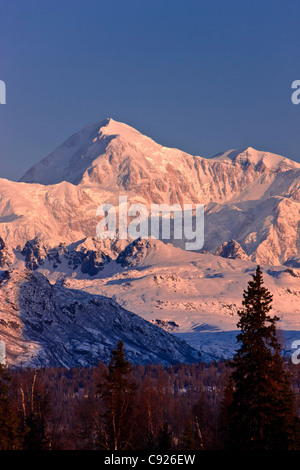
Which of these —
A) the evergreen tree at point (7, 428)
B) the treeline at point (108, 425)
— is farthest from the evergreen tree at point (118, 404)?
the evergreen tree at point (7, 428)

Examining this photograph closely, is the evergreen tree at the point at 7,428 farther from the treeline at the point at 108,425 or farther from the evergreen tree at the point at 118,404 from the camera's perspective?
the evergreen tree at the point at 118,404

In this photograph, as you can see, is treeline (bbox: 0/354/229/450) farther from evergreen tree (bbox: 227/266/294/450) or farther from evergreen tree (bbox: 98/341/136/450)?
evergreen tree (bbox: 227/266/294/450)

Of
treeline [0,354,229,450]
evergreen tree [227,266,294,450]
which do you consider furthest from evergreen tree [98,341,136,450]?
evergreen tree [227,266,294,450]

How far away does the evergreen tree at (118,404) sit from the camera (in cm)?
Result: 9262

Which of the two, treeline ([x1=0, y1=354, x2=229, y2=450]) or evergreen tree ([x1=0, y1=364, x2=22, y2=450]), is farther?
treeline ([x1=0, y1=354, x2=229, y2=450])

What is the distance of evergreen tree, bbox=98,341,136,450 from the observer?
3647 inches

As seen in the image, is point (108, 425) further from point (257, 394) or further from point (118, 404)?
point (257, 394)

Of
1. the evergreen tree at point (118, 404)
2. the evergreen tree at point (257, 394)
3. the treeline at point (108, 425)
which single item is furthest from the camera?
the treeline at point (108, 425)

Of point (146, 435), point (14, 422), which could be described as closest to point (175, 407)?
point (146, 435)

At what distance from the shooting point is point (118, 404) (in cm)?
9388

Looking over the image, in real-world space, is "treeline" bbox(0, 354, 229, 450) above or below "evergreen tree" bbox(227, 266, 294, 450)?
below

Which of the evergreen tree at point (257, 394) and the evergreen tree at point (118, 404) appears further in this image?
the evergreen tree at point (118, 404)
